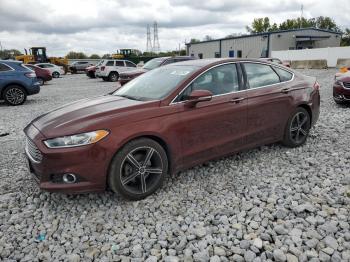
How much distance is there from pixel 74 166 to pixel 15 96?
937cm

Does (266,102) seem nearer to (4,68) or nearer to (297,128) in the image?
(297,128)

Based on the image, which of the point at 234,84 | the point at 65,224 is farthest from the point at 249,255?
the point at 234,84

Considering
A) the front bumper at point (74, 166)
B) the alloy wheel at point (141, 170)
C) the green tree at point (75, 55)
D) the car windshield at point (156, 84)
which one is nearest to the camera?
the front bumper at point (74, 166)

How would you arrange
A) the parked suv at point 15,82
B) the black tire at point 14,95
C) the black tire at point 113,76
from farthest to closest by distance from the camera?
the black tire at point 113,76 < the black tire at point 14,95 < the parked suv at point 15,82

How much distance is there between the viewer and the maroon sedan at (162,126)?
10.5 feet

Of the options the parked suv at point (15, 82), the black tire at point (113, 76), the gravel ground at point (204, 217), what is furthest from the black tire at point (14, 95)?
the black tire at point (113, 76)

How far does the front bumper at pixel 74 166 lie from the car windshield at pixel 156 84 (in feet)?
3.44

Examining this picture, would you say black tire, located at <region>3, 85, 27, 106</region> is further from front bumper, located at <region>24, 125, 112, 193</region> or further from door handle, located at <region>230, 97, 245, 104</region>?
door handle, located at <region>230, 97, 245, 104</region>

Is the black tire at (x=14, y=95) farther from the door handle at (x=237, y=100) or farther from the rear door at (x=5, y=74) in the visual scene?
the door handle at (x=237, y=100)

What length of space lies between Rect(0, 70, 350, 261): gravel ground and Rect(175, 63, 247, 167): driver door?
399mm

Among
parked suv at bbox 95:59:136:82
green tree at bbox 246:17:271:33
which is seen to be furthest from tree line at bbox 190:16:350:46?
parked suv at bbox 95:59:136:82

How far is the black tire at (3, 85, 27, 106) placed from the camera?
10927mm

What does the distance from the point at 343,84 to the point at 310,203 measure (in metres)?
5.93

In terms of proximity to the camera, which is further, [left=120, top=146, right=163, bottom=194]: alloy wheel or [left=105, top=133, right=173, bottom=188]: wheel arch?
[left=120, top=146, right=163, bottom=194]: alloy wheel
